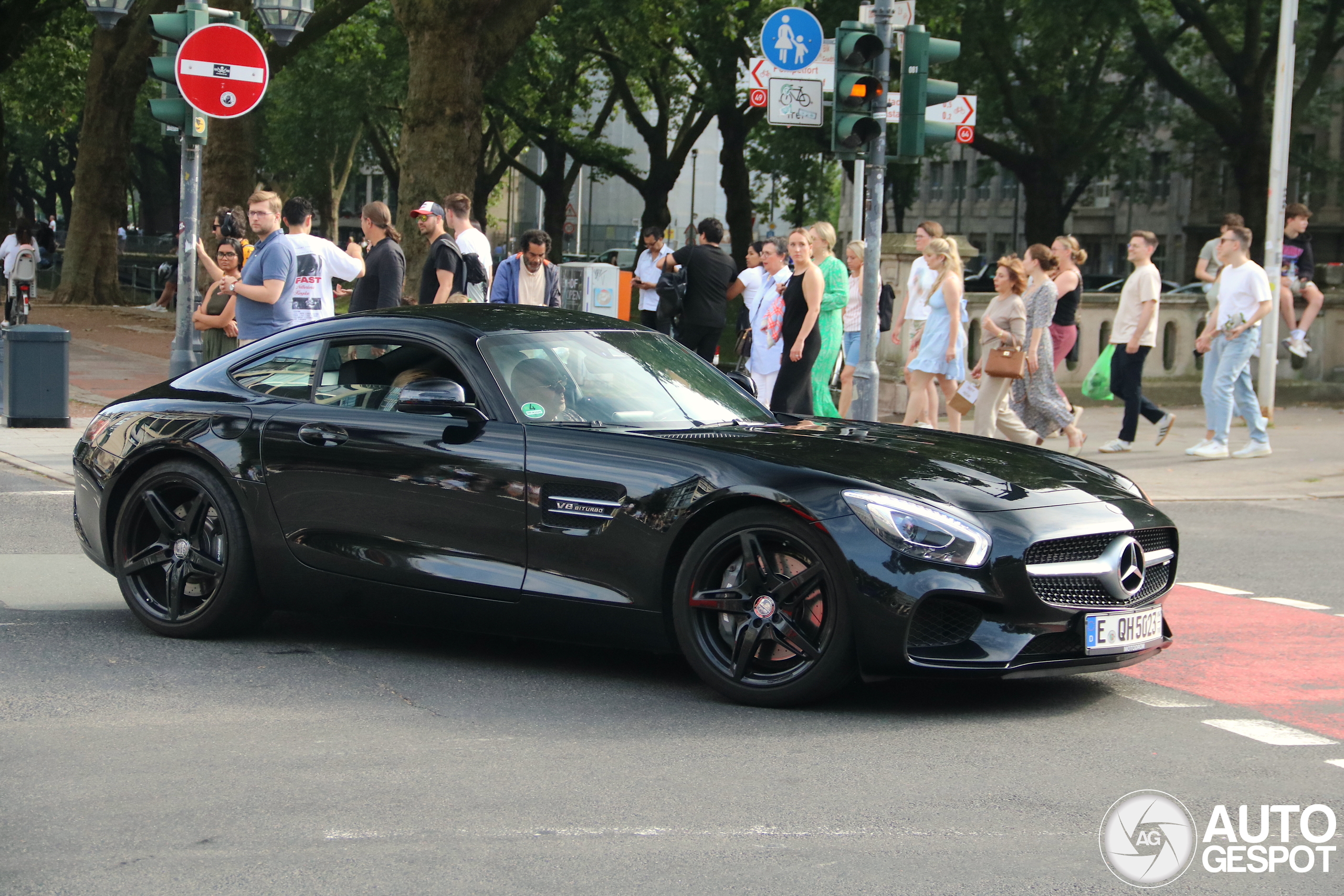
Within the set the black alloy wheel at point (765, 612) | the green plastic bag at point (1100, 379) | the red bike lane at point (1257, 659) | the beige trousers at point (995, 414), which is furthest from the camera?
the green plastic bag at point (1100, 379)

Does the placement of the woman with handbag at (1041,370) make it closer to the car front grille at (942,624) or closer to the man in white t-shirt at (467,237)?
the man in white t-shirt at (467,237)

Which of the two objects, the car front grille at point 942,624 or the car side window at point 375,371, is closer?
the car front grille at point 942,624

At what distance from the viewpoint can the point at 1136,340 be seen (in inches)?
556

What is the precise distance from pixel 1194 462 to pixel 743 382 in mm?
7844

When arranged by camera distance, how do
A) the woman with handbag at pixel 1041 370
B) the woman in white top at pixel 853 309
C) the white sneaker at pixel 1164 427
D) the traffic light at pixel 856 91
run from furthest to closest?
the white sneaker at pixel 1164 427
the woman in white top at pixel 853 309
the woman with handbag at pixel 1041 370
the traffic light at pixel 856 91

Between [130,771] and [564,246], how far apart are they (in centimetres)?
8702

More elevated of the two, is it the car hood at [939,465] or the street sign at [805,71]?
the street sign at [805,71]

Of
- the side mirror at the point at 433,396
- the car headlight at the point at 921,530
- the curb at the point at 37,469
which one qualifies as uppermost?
the side mirror at the point at 433,396

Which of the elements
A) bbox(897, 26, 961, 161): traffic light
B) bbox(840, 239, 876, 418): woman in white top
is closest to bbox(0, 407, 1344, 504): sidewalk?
bbox(840, 239, 876, 418): woman in white top

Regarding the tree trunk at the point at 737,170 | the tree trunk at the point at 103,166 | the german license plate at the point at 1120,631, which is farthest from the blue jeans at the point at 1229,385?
the tree trunk at the point at 737,170

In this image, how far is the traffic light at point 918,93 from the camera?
1159cm

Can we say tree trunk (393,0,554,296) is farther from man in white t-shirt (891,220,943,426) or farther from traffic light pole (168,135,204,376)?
man in white t-shirt (891,220,943,426)

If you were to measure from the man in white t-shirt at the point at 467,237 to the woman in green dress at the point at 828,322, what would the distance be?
8.14ft

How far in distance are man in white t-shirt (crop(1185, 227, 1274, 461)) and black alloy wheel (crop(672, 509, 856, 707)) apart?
917 cm
